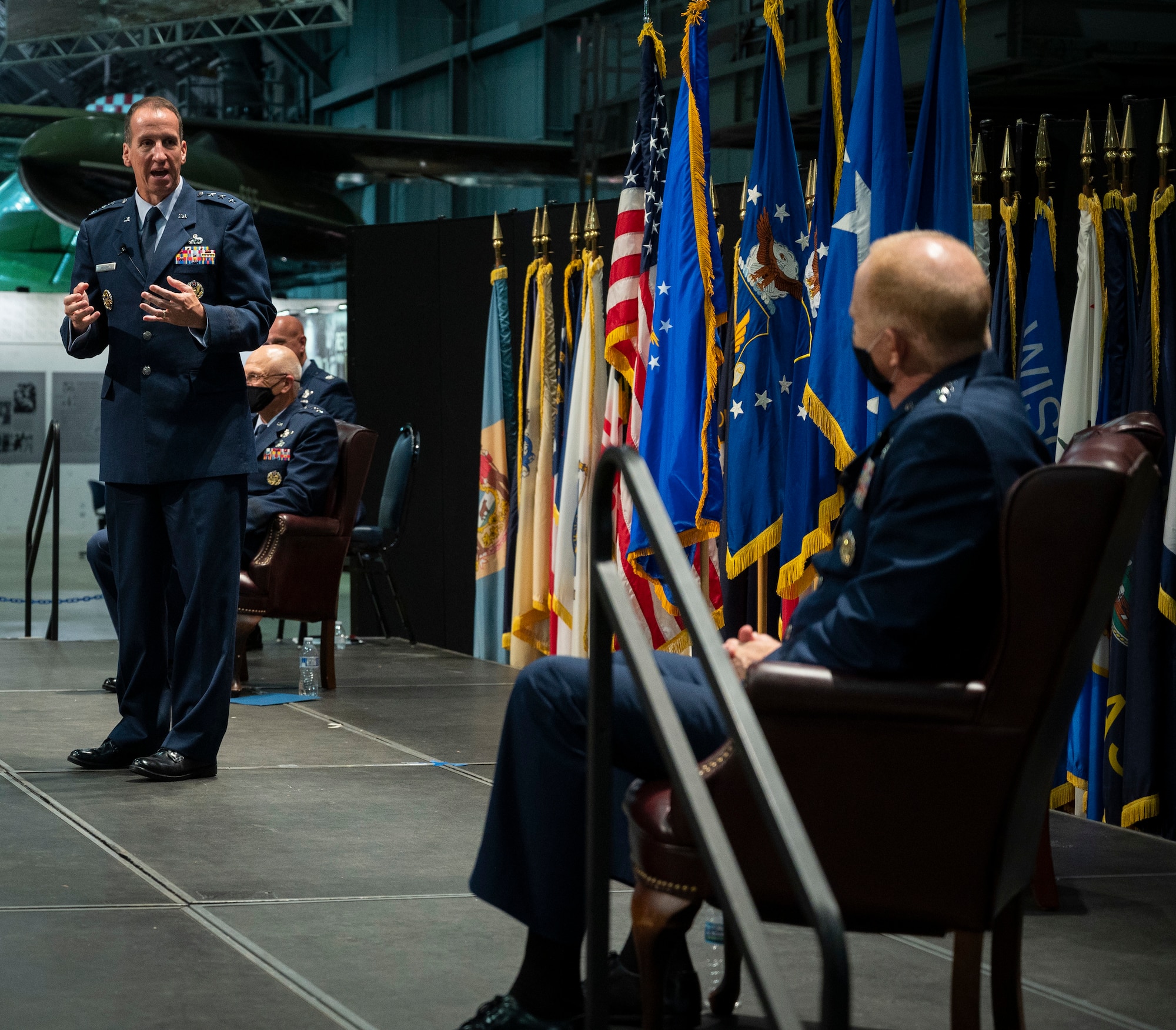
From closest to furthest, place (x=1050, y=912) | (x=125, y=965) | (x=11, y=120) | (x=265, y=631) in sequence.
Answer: (x=125, y=965), (x=1050, y=912), (x=265, y=631), (x=11, y=120)

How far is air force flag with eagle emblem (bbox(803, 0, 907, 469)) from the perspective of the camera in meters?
3.69

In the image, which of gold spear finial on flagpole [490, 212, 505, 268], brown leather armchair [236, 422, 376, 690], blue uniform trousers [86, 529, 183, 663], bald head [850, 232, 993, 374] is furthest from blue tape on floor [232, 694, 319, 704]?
bald head [850, 232, 993, 374]

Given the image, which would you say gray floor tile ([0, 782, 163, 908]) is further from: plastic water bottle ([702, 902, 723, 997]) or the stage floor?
plastic water bottle ([702, 902, 723, 997])

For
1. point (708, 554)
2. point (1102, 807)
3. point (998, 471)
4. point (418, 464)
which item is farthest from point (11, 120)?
point (998, 471)

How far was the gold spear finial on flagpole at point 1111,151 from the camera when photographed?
12.2 feet

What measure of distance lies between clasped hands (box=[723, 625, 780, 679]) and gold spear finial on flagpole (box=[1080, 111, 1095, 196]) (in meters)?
2.16

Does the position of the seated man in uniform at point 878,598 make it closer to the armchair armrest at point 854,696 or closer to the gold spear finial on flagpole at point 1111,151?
the armchair armrest at point 854,696

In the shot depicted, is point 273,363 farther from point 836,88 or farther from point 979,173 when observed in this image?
point 979,173

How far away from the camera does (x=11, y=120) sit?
15.7 m

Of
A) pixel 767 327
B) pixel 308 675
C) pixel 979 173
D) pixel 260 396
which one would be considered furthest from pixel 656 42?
pixel 308 675

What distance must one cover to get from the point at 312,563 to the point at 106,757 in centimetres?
163

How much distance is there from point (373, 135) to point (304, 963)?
14.4m

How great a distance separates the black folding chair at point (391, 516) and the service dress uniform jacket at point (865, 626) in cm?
484

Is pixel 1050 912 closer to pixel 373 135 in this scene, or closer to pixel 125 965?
pixel 125 965
